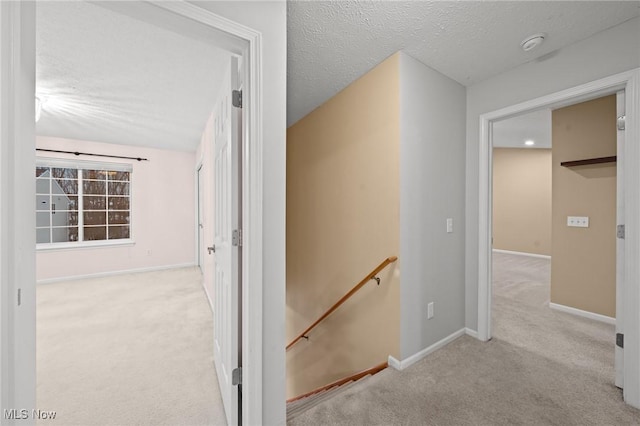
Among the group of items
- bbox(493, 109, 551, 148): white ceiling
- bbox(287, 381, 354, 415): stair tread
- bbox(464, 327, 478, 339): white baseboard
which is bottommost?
bbox(287, 381, 354, 415): stair tread

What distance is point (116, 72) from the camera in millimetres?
2363

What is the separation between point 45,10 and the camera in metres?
1.61

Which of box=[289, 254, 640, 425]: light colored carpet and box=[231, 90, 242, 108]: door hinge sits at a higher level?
box=[231, 90, 242, 108]: door hinge

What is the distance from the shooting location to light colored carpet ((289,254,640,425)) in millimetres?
1539

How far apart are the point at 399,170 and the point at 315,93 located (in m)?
1.36

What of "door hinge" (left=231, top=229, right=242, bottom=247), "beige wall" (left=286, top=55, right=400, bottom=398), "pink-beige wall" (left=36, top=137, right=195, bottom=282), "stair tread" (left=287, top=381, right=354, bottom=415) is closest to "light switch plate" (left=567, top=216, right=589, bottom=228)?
"beige wall" (left=286, top=55, right=400, bottom=398)

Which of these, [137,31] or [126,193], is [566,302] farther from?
[126,193]

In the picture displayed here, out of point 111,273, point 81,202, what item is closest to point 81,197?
point 81,202

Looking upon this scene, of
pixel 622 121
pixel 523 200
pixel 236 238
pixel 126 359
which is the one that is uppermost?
pixel 622 121

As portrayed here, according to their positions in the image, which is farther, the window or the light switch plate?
the window

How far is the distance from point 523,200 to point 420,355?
6.39m

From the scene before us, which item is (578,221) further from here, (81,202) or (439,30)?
(81,202)

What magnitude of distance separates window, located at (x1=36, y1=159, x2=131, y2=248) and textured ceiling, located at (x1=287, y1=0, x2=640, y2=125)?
479 cm

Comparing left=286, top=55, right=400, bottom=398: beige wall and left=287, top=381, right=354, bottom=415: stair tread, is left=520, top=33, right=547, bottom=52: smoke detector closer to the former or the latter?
left=286, top=55, right=400, bottom=398: beige wall
